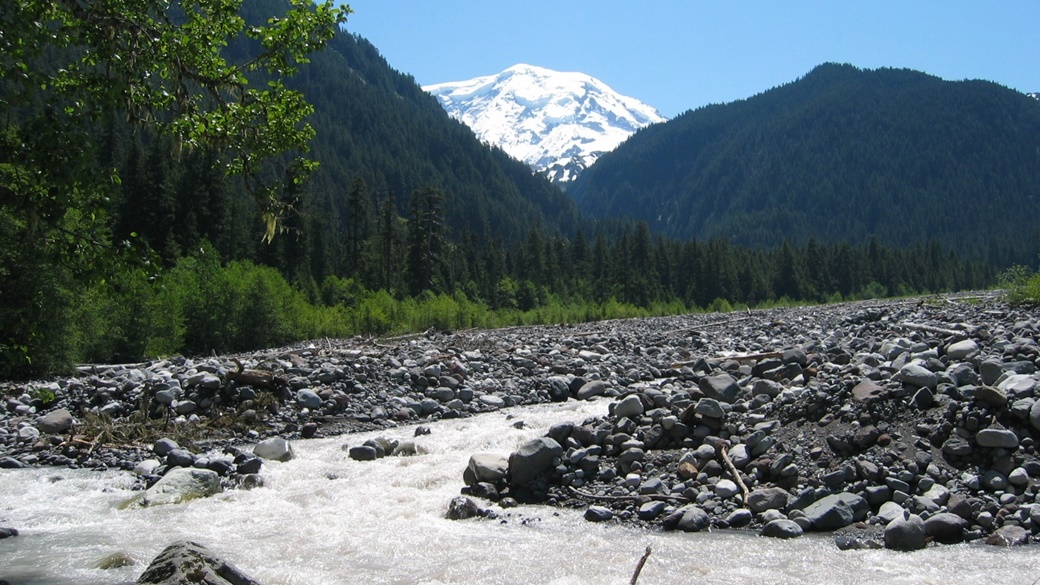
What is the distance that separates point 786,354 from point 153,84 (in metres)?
10.9

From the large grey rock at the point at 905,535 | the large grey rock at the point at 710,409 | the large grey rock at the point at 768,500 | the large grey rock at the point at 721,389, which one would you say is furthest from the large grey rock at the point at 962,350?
the large grey rock at the point at 905,535

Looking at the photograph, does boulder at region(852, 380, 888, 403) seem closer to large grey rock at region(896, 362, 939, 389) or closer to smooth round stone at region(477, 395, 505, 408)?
large grey rock at region(896, 362, 939, 389)

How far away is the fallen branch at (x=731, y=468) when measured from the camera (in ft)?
28.1

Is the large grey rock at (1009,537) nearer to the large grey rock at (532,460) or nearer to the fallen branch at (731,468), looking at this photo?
the fallen branch at (731,468)

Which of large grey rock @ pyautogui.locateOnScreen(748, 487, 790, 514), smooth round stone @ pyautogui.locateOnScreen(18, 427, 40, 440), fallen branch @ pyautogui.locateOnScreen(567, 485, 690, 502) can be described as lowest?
fallen branch @ pyautogui.locateOnScreen(567, 485, 690, 502)

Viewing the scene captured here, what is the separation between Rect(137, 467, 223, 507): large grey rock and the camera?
985 centimetres

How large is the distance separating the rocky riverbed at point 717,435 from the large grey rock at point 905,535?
19 millimetres

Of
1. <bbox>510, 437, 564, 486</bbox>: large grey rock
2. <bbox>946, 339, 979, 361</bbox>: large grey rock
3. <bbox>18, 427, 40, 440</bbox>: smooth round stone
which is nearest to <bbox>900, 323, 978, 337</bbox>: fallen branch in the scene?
<bbox>946, 339, 979, 361</bbox>: large grey rock

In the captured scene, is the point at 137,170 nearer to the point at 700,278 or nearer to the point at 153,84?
the point at 153,84

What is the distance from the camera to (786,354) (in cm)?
1334

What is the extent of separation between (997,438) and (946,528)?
1.63 meters

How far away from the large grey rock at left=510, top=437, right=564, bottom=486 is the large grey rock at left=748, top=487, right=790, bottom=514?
2.68m

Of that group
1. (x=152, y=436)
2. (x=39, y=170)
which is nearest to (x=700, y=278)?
(x=152, y=436)

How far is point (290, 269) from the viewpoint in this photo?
5984 cm
